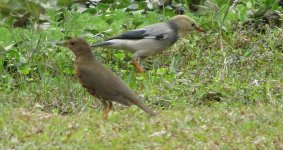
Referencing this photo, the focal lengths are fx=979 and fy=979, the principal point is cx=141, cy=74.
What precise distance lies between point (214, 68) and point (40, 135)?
13.1 ft

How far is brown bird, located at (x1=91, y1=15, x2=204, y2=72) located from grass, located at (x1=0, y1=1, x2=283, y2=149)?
191 mm

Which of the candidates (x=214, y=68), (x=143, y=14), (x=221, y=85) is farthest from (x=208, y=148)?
(x=143, y=14)

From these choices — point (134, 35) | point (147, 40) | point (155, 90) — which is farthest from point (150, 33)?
point (155, 90)

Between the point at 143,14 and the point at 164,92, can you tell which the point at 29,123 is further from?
the point at 143,14

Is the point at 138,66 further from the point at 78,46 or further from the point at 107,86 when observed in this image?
the point at 107,86

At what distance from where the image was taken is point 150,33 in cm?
1245

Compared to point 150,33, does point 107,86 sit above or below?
above

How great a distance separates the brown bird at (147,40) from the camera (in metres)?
12.2

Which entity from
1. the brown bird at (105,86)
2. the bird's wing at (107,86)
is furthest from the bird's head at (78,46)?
the bird's wing at (107,86)

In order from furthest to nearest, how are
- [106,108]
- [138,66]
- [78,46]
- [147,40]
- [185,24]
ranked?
[185,24] < [147,40] < [138,66] < [78,46] < [106,108]

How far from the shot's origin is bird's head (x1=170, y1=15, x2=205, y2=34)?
12.7 meters

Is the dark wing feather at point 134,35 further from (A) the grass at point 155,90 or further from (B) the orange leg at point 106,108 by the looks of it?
(B) the orange leg at point 106,108

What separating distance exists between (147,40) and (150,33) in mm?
98

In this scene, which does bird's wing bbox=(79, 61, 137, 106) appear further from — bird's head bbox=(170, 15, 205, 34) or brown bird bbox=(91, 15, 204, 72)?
bird's head bbox=(170, 15, 205, 34)
